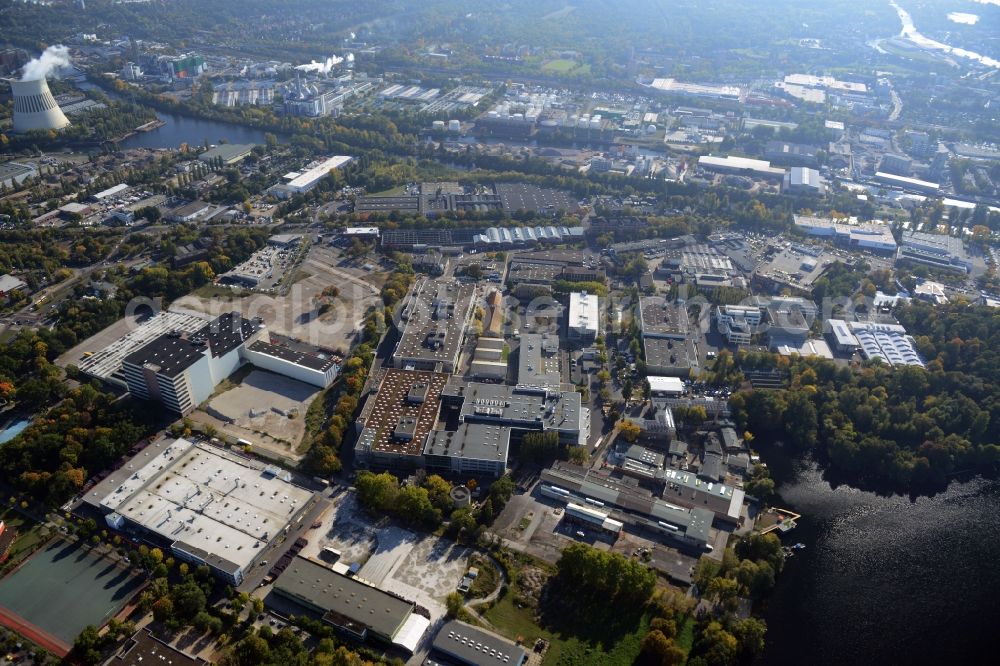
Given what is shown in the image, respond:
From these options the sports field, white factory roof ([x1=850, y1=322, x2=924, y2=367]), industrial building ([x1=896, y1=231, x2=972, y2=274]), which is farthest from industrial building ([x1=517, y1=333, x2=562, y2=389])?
industrial building ([x1=896, y1=231, x2=972, y2=274])

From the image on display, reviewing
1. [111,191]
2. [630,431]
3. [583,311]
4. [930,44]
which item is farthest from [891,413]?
[930,44]

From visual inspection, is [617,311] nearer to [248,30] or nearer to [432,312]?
[432,312]

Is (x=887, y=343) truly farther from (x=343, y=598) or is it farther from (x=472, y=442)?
(x=343, y=598)

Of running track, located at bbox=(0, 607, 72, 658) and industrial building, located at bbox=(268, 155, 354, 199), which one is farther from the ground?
industrial building, located at bbox=(268, 155, 354, 199)

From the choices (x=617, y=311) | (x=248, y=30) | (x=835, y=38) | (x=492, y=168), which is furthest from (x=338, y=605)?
(x=835, y=38)

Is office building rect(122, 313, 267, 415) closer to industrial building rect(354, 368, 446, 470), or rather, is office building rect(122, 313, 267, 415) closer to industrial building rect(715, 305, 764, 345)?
industrial building rect(354, 368, 446, 470)

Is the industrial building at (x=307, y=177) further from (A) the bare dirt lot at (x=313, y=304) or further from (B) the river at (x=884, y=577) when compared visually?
(B) the river at (x=884, y=577)

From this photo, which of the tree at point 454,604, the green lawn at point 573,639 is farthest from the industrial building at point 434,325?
the green lawn at point 573,639
